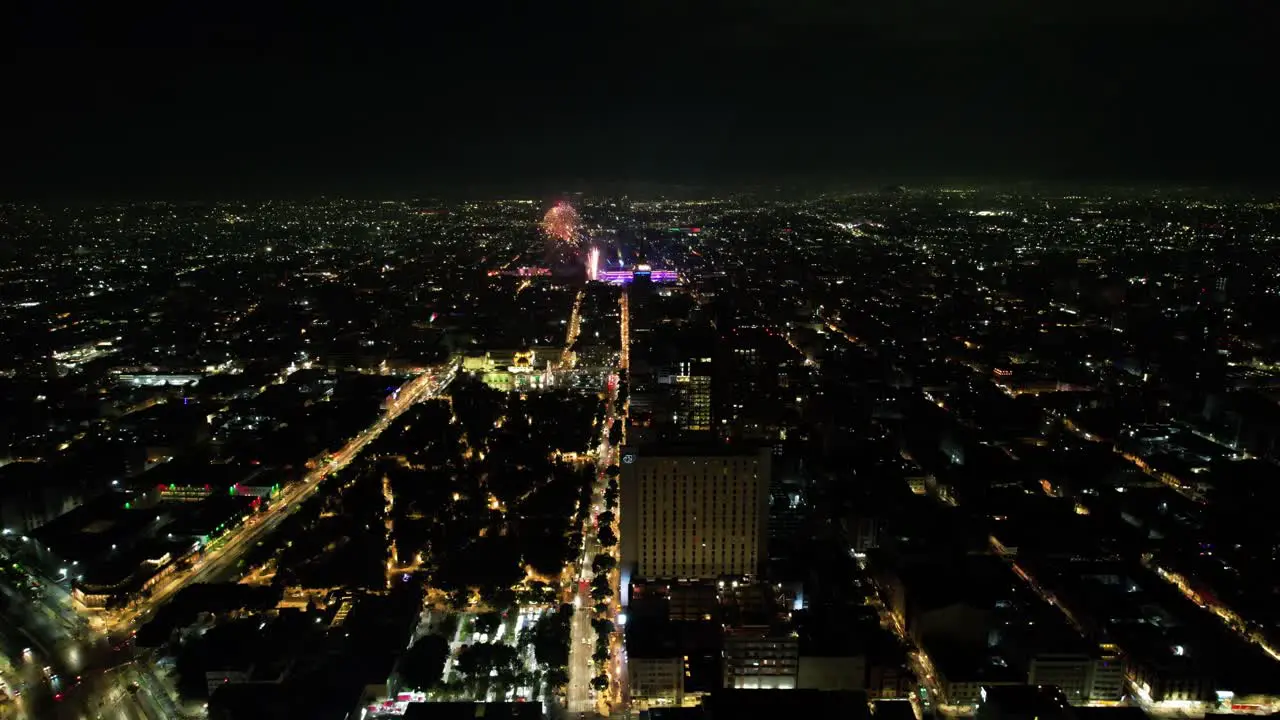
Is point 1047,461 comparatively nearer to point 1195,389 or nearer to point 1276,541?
point 1276,541

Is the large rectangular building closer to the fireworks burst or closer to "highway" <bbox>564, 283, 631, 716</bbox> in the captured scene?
"highway" <bbox>564, 283, 631, 716</bbox>

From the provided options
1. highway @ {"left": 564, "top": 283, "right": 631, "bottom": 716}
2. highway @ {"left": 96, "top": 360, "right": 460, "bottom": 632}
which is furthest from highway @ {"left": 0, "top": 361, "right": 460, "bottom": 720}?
highway @ {"left": 564, "top": 283, "right": 631, "bottom": 716}

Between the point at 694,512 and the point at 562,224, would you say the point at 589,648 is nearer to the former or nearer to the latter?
the point at 694,512

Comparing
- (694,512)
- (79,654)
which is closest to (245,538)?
(79,654)

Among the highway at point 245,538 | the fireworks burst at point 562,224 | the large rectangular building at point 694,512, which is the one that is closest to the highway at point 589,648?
the large rectangular building at point 694,512

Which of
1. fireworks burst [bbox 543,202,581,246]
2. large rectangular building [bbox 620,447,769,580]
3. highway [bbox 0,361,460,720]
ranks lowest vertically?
highway [bbox 0,361,460,720]

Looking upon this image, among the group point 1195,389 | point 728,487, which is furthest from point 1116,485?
point 728,487
